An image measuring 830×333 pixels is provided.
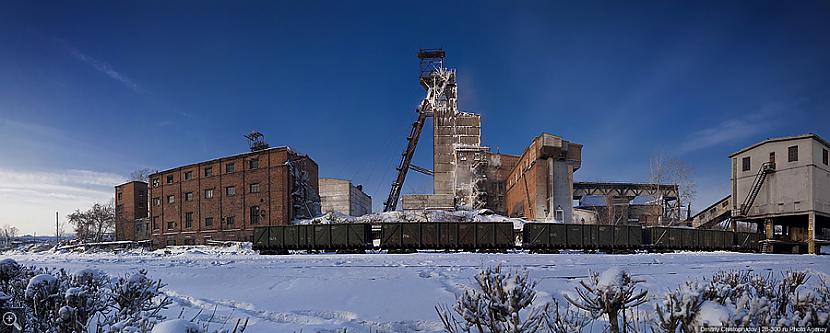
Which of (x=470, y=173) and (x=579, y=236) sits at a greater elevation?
(x=470, y=173)

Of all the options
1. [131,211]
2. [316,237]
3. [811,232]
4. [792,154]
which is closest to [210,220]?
[131,211]

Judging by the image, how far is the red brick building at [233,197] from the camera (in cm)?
4103

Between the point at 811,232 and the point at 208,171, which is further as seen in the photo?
the point at 208,171

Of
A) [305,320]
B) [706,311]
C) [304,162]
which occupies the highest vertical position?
[304,162]

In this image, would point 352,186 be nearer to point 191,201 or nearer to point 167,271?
point 191,201

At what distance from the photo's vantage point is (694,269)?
598 inches

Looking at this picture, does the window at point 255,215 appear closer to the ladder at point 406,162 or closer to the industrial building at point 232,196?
the industrial building at point 232,196

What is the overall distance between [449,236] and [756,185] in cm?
2566

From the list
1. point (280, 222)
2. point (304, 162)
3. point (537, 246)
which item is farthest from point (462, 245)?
point (304, 162)

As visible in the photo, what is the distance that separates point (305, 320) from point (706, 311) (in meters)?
6.37

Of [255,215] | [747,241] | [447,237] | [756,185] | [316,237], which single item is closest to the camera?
[447,237]

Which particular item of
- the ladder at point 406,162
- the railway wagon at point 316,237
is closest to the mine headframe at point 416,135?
the ladder at point 406,162

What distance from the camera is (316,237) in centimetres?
2570

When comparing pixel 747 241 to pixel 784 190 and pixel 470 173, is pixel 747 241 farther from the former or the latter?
pixel 470 173
